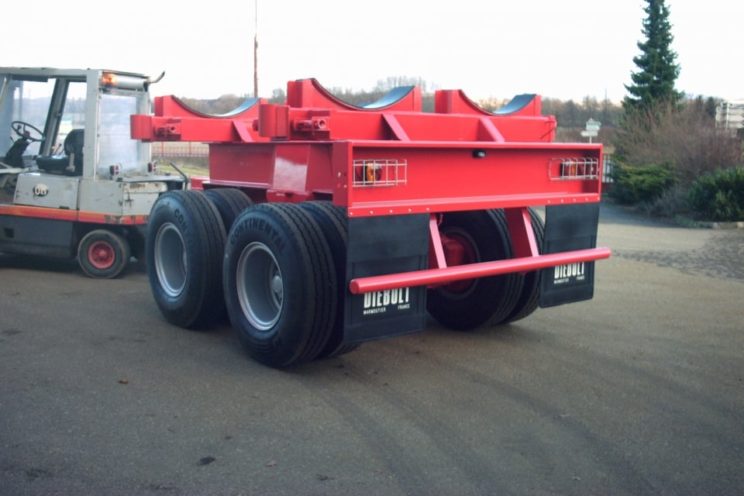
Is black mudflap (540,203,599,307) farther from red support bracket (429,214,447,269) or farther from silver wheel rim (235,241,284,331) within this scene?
silver wheel rim (235,241,284,331)

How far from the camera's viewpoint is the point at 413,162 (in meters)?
5.95

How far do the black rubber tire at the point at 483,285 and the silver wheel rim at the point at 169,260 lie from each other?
233 cm

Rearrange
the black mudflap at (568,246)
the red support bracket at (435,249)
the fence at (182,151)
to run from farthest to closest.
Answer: the fence at (182,151) < the black mudflap at (568,246) < the red support bracket at (435,249)

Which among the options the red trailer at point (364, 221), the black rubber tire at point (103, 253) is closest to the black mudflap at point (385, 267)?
the red trailer at point (364, 221)

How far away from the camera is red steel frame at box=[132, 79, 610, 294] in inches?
226

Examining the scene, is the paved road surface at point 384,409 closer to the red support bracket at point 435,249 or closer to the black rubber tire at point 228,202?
the red support bracket at point 435,249

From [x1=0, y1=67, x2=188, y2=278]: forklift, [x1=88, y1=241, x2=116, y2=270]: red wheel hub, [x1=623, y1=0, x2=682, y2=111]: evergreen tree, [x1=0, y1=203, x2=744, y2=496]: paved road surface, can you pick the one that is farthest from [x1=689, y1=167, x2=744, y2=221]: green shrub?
[x1=623, y1=0, x2=682, y2=111]: evergreen tree

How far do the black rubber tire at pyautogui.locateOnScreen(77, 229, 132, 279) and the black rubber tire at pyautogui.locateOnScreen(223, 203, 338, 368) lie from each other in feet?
12.7

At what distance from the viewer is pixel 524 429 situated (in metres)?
5.11

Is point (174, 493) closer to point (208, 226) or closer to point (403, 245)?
point (403, 245)

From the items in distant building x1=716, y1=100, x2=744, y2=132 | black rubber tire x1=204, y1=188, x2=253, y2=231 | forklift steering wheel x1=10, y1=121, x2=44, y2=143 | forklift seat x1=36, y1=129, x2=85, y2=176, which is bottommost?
black rubber tire x1=204, y1=188, x2=253, y2=231

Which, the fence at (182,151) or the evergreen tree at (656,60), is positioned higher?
the evergreen tree at (656,60)

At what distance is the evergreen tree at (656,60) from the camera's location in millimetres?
37719

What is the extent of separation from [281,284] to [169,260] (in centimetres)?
205
